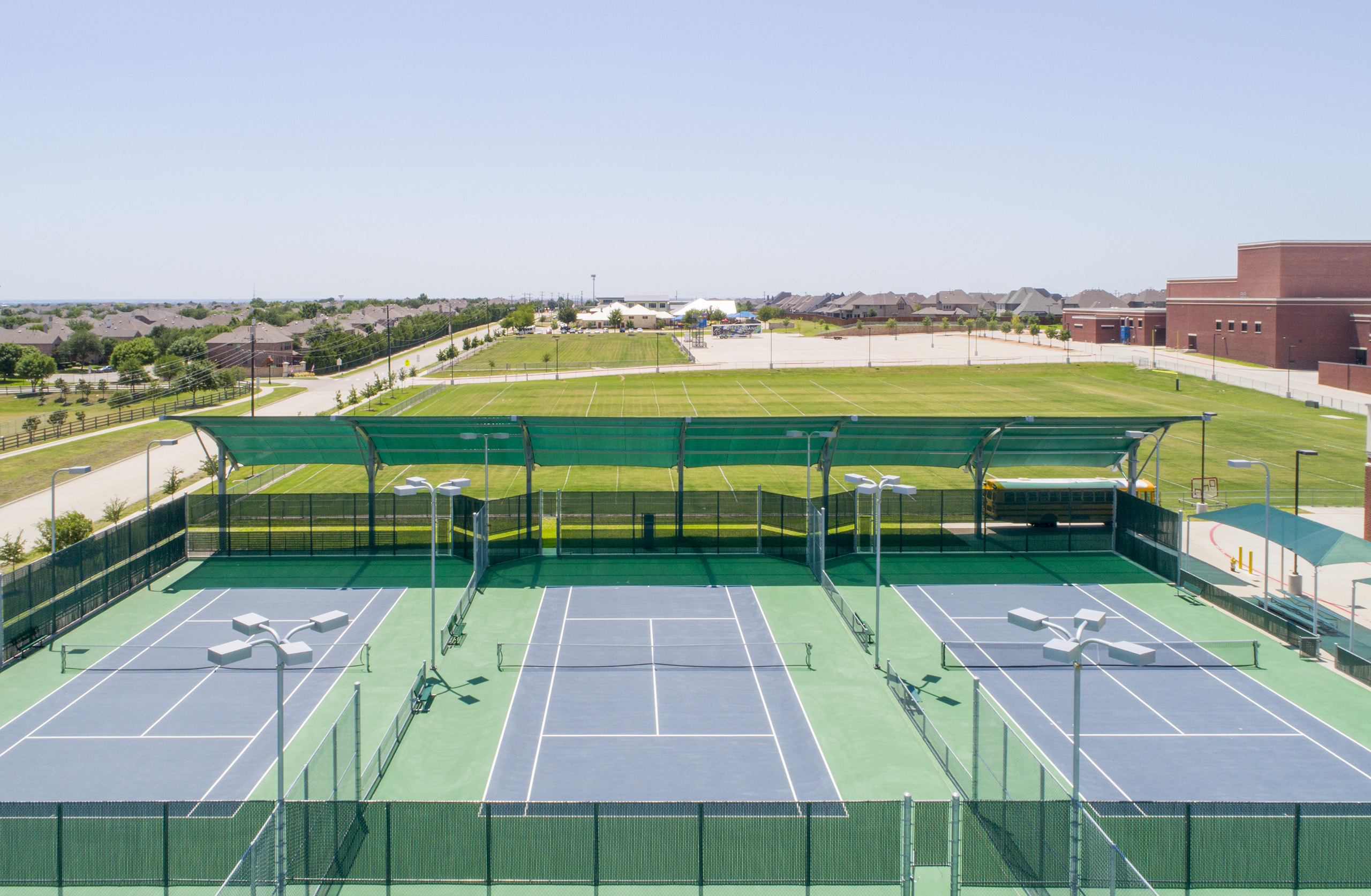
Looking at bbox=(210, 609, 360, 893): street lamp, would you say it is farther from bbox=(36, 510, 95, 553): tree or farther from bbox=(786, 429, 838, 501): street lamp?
bbox=(36, 510, 95, 553): tree

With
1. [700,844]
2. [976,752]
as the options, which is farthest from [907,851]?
[976,752]

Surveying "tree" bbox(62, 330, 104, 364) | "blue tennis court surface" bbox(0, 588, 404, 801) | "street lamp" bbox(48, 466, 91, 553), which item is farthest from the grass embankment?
"tree" bbox(62, 330, 104, 364)

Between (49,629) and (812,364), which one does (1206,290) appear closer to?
(812,364)

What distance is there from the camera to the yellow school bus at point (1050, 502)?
40.7 metres

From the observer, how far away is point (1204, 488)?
167 ft

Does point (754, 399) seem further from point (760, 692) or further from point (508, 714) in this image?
point (508, 714)

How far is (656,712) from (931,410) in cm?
6254

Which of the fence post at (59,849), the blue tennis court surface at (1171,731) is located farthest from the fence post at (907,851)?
the fence post at (59,849)

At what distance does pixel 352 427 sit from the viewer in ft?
124

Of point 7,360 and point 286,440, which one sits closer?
point 286,440

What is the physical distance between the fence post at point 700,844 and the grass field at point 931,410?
89.8 feet

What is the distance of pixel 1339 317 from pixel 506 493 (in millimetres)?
86359

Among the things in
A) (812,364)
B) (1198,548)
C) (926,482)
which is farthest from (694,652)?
(812,364)

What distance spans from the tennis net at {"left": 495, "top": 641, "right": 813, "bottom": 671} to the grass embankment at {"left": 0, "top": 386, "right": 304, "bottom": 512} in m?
30.0
